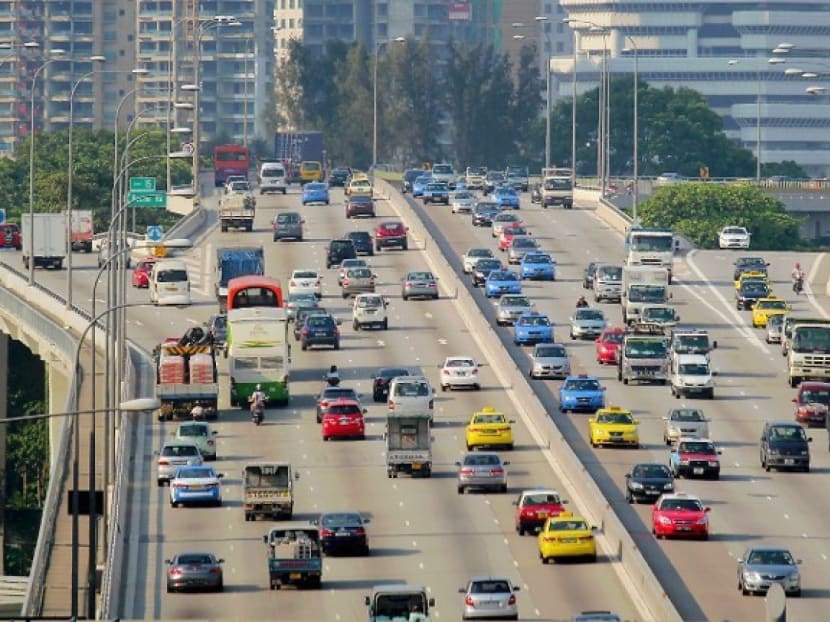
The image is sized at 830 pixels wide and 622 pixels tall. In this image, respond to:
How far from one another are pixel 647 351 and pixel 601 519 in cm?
2773

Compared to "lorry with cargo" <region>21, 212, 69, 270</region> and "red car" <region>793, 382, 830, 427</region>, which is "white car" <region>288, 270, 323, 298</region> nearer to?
"lorry with cargo" <region>21, 212, 69, 270</region>

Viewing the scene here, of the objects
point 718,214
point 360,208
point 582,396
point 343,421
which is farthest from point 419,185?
point 343,421

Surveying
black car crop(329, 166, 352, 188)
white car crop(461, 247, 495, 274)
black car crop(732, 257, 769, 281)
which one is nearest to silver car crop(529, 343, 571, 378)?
white car crop(461, 247, 495, 274)

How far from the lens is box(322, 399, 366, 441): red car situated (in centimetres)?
9106

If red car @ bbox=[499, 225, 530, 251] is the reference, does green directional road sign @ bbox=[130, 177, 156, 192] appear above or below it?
above

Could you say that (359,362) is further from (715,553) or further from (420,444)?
(715,553)

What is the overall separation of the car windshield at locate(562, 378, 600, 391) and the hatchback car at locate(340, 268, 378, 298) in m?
30.8

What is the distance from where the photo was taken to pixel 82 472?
89562 millimetres

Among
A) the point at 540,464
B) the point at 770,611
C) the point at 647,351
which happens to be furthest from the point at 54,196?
the point at 770,611

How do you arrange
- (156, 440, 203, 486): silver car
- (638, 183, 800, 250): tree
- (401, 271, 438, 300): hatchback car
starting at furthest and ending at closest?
(638, 183, 800, 250): tree, (401, 271, 438, 300): hatchback car, (156, 440, 203, 486): silver car

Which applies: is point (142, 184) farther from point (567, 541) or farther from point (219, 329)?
point (567, 541)

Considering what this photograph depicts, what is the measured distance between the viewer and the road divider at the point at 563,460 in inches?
2557

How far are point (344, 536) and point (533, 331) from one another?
3842 centimetres

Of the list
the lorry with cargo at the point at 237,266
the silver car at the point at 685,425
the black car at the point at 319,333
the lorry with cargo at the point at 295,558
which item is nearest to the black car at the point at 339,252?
the lorry with cargo at the point at 237,266
